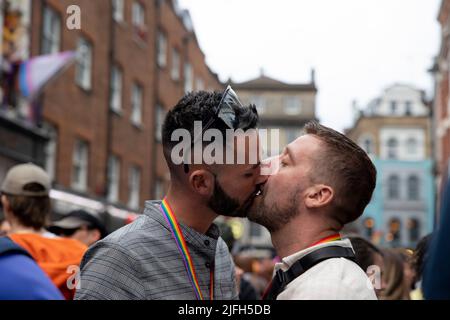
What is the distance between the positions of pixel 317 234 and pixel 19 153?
1302 centimetres

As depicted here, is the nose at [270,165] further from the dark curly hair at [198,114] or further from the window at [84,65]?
the window at [84,65]

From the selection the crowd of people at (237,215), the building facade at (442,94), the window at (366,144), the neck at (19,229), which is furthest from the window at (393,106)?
the crowd of people at (237,215)

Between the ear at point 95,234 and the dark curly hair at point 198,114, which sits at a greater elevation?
the ear at point 95,234

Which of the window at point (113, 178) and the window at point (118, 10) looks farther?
the window at point (113, 178)

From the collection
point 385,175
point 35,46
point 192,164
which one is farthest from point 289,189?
point 385,175

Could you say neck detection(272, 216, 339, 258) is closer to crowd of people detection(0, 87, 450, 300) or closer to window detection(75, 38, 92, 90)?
crowd of people detection(0, 87, 450, 300)

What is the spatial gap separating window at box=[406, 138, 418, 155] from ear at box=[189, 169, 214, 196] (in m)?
58.8

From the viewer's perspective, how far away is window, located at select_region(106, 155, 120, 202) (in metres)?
20.6

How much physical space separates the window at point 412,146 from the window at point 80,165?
44.5 m

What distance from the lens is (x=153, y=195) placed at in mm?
22953

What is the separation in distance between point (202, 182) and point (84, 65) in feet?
54.6

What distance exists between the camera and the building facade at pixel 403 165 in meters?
58.9

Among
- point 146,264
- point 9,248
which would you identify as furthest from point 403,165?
point 9,248
